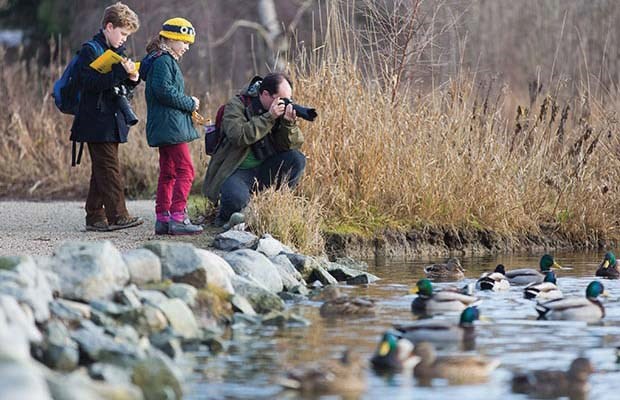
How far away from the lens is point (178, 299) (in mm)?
8438

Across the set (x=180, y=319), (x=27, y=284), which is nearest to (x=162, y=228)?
(x=180, y=319)

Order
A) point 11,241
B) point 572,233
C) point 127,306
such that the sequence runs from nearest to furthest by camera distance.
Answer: point 127,306 → point 11,241 → point 572,233

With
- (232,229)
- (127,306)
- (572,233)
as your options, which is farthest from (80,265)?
(572,233)

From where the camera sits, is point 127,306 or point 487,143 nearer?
point 127,306

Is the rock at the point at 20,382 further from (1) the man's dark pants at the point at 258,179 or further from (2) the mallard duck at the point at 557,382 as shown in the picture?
(1) the man's dark pants at the point at 258,179

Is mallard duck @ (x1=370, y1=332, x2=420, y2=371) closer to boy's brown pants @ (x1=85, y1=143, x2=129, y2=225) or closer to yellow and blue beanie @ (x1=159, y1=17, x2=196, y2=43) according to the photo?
yellow and blue beanie @ (x1=159, y1=17, x2=196, y2=43)

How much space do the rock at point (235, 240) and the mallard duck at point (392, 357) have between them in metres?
3.86

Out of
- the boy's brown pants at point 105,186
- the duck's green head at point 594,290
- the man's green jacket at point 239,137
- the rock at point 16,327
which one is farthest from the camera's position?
the boy's brown pants at point 105,186

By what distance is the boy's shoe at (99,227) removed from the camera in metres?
12.2

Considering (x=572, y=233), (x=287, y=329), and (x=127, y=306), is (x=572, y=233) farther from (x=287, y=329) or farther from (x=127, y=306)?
(x=127, y=306)

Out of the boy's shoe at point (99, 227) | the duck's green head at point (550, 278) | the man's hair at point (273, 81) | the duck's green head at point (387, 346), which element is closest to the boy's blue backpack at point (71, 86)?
the boy's shoe at point (99, 227)

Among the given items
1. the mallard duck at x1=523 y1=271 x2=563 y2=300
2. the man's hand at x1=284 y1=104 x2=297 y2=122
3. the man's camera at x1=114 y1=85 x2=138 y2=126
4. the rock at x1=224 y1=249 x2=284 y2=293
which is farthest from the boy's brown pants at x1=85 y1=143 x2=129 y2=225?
the mallard duck at x1=523 y1=271 x2=563 y2=300

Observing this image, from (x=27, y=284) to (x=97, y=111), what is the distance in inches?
171

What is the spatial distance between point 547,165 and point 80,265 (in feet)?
21.9
